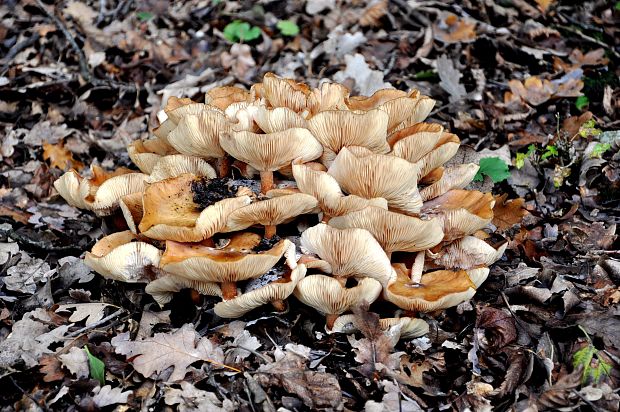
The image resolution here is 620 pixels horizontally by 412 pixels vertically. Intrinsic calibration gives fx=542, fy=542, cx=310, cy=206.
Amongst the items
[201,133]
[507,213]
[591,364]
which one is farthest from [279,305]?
[507,213]

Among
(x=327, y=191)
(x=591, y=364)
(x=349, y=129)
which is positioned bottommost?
(x=591, y=364)

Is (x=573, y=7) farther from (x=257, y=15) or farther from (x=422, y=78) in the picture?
(x=257, y=15)

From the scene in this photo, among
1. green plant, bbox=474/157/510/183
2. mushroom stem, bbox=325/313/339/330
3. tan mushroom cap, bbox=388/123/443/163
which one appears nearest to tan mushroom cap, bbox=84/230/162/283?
mushroom stem, bbox=325/313/339/330

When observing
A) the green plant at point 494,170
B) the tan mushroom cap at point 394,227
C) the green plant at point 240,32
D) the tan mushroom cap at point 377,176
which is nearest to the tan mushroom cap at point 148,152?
the tan mushroom cap at point 377,176

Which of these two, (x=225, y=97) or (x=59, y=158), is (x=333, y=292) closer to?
(x=225, y=97)

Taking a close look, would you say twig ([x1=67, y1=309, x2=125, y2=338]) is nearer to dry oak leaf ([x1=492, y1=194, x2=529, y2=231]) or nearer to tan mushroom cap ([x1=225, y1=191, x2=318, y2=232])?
tan mushroom cap ([x1=225, y1=191, x2=318, y2=232])

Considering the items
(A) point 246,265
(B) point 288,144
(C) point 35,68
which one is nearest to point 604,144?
(B) point 288,144
